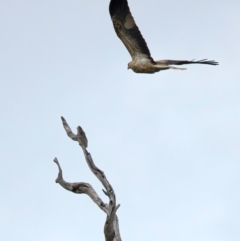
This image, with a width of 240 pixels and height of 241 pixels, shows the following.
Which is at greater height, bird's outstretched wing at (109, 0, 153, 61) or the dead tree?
bird's outstretched wing at (109, 0, 153, 61)

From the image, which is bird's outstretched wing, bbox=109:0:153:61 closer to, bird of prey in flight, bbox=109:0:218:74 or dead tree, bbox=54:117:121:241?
bird of prey in flight, bbox=109:0:218:74

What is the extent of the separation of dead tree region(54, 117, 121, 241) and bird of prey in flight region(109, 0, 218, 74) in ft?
6.78

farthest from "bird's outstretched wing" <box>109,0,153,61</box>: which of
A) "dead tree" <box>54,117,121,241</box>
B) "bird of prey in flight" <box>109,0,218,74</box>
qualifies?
"dead tree" <box>54,117,121,241</box>

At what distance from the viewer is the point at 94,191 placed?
15.8 metres

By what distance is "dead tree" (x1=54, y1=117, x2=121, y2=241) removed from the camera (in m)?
15.1

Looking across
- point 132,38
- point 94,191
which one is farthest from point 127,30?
point 94,191

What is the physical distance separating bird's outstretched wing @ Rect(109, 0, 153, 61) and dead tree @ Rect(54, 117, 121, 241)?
2.30m

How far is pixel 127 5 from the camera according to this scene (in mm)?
17500

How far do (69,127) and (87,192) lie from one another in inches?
46.3

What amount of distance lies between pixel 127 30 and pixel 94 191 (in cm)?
338

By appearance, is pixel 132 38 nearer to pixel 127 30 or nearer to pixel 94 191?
pixel 127 30

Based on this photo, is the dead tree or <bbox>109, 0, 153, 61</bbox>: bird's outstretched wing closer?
the dead tree

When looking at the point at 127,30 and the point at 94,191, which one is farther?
the point at 127,30

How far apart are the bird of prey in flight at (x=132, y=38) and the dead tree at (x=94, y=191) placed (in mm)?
2066
